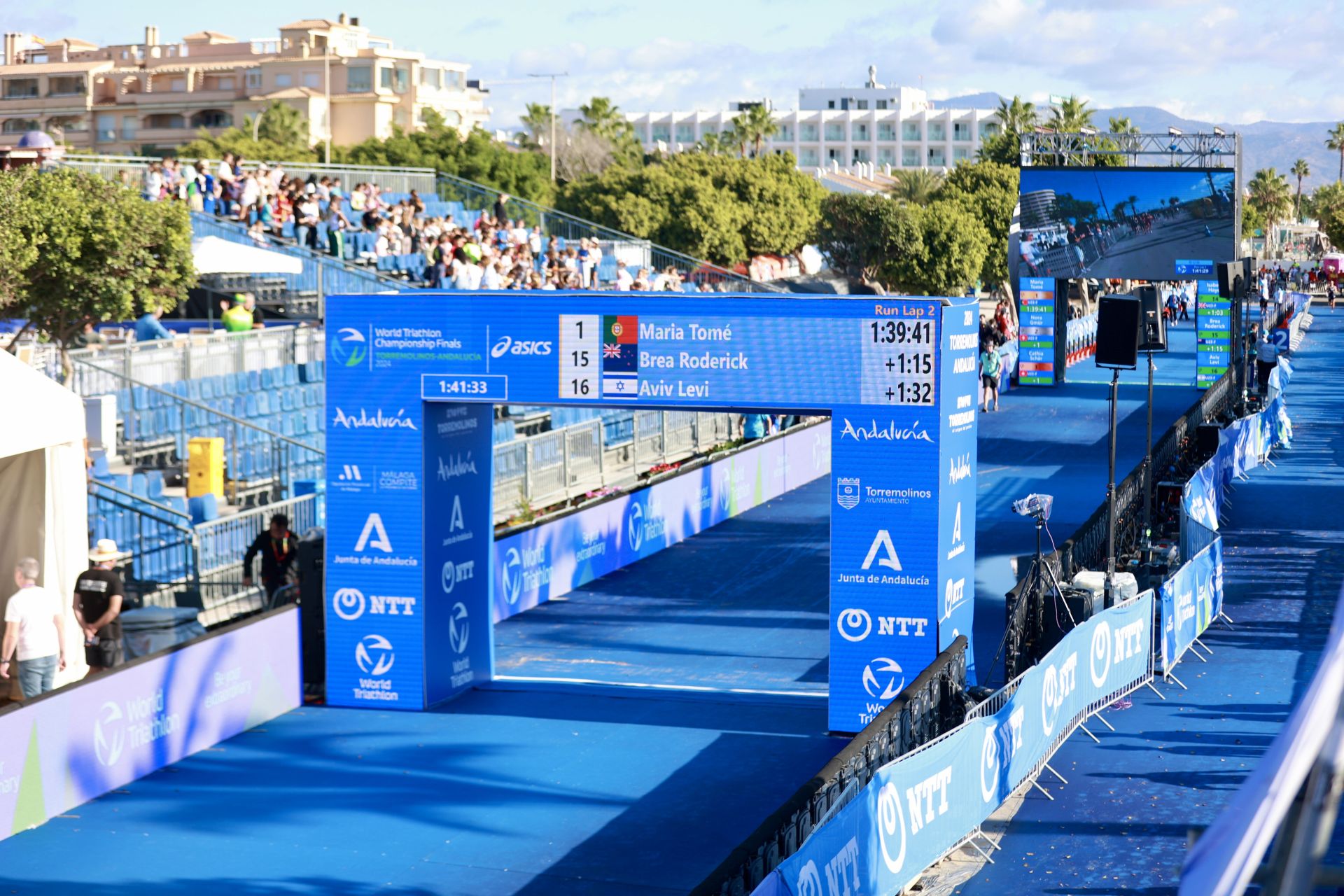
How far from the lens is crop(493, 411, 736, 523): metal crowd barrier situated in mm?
22281

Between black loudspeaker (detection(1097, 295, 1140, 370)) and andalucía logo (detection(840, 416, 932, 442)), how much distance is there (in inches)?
223

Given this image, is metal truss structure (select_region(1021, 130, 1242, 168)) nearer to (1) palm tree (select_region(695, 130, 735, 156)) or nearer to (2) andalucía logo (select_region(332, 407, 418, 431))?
(2) andalucía logo (select_region(332, 407, 418, 431))

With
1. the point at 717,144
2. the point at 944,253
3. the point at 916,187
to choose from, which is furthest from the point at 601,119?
the point at 944,253

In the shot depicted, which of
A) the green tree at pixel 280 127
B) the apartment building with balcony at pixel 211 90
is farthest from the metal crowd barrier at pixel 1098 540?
the apartment building with balcony at pixel 211 90

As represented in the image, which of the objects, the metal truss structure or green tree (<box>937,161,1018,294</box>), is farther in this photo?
green tree (<box>937,161,1018,294</box>)

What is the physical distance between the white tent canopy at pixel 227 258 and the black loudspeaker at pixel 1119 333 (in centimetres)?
1339

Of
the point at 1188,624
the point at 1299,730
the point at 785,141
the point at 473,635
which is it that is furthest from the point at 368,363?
the point at 785,141

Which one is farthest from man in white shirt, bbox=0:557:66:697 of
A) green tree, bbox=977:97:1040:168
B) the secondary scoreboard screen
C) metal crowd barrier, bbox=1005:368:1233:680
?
green tree, bbox=977:97:1040:168

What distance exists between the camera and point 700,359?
1418 cm

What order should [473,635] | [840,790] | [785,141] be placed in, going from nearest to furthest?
[840,790] → [473,635] → [785,141]

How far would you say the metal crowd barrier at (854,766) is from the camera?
798 cm

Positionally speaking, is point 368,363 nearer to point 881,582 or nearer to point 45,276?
point 881,582

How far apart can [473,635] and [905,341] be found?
5.27 m

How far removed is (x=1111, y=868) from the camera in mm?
10695
